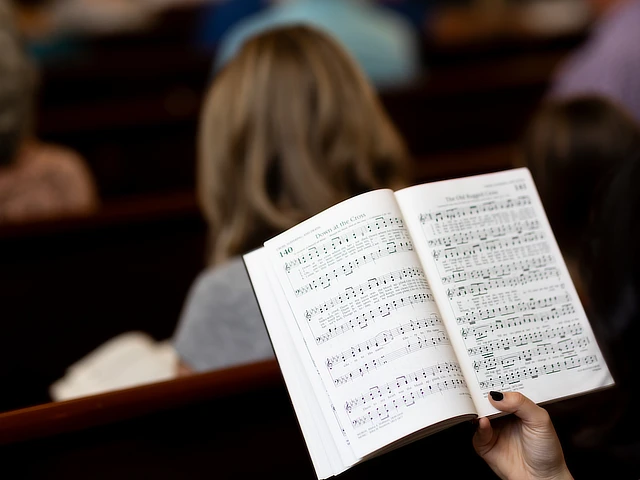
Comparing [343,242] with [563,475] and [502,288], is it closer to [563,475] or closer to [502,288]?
[502,288]

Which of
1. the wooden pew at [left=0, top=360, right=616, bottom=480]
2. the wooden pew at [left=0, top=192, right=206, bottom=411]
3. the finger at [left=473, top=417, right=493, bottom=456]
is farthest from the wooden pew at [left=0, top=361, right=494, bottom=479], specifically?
the wooden pew at [left=0, top=192, right=206, bottom=411]

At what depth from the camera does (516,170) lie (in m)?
1.18

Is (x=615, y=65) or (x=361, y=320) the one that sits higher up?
(x=615, y=65)

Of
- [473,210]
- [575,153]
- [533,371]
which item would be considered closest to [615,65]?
[575,153]

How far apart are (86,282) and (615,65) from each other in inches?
76.7

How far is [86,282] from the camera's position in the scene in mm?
2145

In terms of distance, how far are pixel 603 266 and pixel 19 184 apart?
1621 millimetres

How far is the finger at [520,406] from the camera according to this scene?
101 centimetres

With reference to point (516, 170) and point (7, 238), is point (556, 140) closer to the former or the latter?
point (516, 170)

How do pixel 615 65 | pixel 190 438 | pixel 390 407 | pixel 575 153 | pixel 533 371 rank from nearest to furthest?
pixel 390 407 < pixel 533 371 < pixel 190 438 < pixel 575 153 < pixel 615 65

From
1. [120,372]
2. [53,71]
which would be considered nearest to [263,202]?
[120,372]

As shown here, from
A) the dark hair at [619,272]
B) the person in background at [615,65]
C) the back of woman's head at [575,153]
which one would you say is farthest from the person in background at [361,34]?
the dark hair at [619,272]

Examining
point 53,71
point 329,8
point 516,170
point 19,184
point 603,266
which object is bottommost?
point 603,266

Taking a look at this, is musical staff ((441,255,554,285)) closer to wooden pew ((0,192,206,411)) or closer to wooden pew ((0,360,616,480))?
wooden pew ((0,360,616,480))
